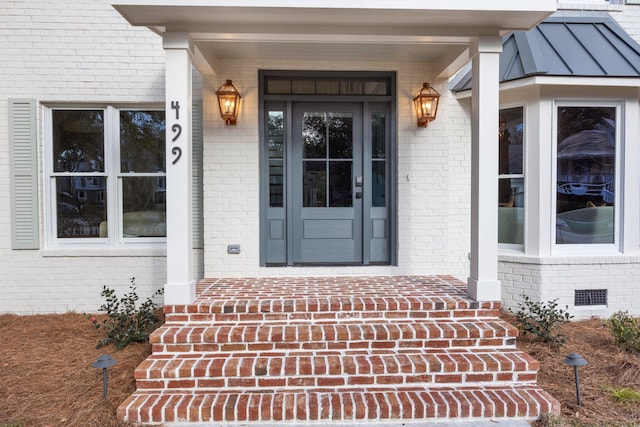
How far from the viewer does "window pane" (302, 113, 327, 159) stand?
475 centimetres

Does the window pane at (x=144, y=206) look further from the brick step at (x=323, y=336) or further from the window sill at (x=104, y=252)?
the brick step at (x=323, y=336)

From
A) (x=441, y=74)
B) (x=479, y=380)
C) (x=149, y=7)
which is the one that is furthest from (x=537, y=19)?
(x=149, y=7)

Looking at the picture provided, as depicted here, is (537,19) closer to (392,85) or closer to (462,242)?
(392,85)

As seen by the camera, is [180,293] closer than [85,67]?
Yes

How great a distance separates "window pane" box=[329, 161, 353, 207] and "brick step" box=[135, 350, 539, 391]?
83.8 inches

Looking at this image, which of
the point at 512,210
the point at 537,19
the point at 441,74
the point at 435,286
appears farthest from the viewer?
the point at 512,210

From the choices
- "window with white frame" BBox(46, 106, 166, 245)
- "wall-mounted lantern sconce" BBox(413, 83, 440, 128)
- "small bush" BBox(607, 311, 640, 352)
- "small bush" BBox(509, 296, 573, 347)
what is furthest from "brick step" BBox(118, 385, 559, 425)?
"wall-mounted lantern sconce" BBox(413, 83, 440, 128)

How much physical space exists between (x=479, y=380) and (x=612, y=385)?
3.73 ft

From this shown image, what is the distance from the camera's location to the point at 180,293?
11.2 feet

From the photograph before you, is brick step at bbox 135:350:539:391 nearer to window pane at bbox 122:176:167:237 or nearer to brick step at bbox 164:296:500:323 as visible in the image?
brick step at bbox 164:296:500:323

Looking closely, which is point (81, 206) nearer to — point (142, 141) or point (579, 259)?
point (142, 141)

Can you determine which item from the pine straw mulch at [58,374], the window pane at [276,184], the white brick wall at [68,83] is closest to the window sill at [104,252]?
the white brick wall at [68,83]

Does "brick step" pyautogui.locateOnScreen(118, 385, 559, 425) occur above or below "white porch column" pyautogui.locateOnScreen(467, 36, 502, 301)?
below

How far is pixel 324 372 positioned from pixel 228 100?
120 inches
